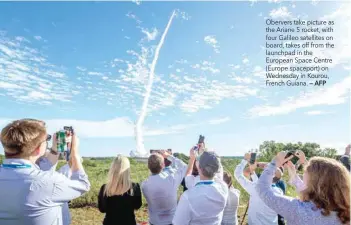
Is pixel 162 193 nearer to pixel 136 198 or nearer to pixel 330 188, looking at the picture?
pixel 136 198

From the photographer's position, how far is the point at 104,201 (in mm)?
5906

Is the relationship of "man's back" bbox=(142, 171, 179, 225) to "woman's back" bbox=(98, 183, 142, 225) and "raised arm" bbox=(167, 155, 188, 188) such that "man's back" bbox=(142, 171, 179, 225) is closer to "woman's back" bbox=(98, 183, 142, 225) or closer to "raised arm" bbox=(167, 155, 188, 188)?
"raised arm" bbox=(167, 155, 188, 188)

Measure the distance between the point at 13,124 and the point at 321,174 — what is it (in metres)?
3.28

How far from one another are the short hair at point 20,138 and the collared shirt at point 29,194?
0.09 meters

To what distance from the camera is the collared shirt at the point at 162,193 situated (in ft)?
21.1

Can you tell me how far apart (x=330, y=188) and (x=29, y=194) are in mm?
3051

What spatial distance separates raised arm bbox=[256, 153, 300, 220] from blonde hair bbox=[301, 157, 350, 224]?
194mm

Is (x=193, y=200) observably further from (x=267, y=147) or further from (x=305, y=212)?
(x=267, y=147)

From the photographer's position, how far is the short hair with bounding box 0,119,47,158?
3.45 metres

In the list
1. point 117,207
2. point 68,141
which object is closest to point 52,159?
point 68,141

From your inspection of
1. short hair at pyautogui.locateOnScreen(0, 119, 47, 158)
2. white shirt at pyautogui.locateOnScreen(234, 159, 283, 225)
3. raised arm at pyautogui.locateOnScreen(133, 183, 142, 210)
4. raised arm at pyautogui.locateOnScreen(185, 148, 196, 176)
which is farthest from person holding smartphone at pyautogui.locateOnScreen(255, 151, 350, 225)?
white shirt at pyautogui.locateOnScreen(234, 159, 283, 225)

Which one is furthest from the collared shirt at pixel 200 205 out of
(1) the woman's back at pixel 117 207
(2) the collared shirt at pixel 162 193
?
(2) the collared shirt at pixel 162 193

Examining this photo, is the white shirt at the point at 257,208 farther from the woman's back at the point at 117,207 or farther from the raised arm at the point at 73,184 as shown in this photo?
the raised arm at the point at 73,184

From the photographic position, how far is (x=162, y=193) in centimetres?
644
